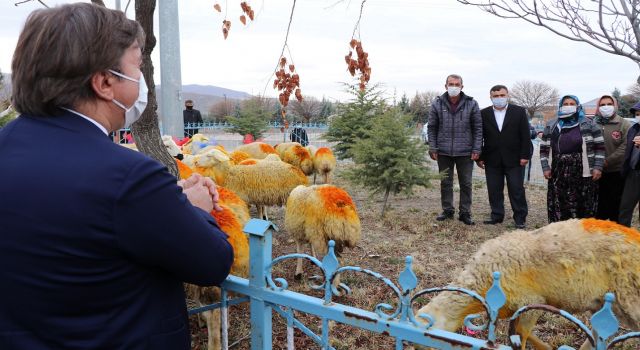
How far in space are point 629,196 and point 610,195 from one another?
1.11 ft

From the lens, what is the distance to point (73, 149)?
41.9 inches

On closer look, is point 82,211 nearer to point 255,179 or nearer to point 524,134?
point 255,179

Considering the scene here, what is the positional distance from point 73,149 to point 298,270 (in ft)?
13.1

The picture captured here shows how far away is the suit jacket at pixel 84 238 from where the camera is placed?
1031 mm

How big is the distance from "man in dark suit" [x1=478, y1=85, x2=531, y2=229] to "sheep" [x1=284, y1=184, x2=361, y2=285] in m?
3.56

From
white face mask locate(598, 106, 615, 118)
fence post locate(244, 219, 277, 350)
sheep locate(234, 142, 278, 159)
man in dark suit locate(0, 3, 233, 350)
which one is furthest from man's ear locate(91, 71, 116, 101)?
sheep locate(234, 142, 278, 159)

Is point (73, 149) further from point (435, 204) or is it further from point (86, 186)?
point (435, 204)

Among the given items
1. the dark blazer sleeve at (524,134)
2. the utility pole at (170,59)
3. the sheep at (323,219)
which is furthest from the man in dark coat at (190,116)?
the sheep at (323,219)

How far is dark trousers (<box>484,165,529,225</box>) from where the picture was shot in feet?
23.7

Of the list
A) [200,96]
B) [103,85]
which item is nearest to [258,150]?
[103,85]

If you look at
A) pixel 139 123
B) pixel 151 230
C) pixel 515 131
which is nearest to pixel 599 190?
pixel 515 131

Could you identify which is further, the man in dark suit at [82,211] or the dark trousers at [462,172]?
the dark trousers at [462,172]

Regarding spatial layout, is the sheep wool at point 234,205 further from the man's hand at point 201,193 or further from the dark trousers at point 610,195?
the dark trousers at point 610,195

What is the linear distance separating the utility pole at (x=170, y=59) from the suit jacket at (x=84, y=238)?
6030 mm
